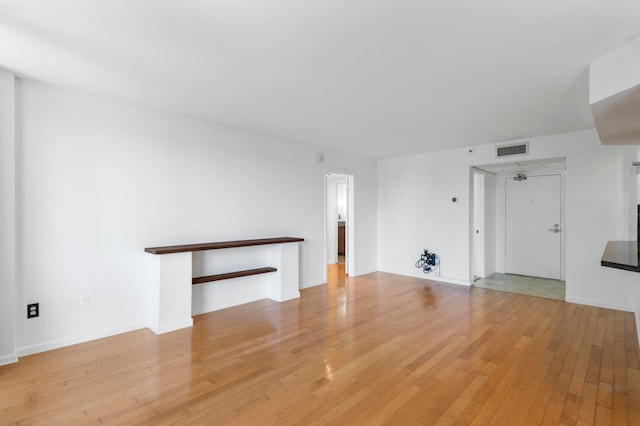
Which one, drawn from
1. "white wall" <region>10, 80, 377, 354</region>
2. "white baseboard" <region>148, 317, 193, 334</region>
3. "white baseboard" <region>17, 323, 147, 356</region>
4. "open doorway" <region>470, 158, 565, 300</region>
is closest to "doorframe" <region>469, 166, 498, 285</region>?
"open doorway" <region>470, 158, 565, 300</region>

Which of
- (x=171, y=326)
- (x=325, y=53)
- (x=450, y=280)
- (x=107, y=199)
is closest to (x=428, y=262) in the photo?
(x=450, y=280)

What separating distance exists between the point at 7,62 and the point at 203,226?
2.30 m

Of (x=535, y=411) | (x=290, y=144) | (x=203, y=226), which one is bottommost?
(x=535, y=411)

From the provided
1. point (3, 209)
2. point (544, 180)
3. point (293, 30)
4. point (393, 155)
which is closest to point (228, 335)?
point (3, 209)

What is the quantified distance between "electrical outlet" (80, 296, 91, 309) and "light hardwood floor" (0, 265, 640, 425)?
0.39 meters

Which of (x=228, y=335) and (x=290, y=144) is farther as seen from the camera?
(x=290, y=144)

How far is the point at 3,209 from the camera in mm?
2676

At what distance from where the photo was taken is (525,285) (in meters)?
5.60

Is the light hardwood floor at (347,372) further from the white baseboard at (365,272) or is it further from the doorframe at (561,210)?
the white baseboard at (365,272)

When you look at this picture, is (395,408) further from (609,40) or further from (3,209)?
(3,209)

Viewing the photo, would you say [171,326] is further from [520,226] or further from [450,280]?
[520,226]

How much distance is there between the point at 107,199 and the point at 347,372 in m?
2.95

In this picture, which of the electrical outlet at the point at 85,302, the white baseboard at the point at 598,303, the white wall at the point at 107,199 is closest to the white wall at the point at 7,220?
the white wall at the point at 107,199

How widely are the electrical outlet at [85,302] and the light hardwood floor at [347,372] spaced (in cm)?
39
